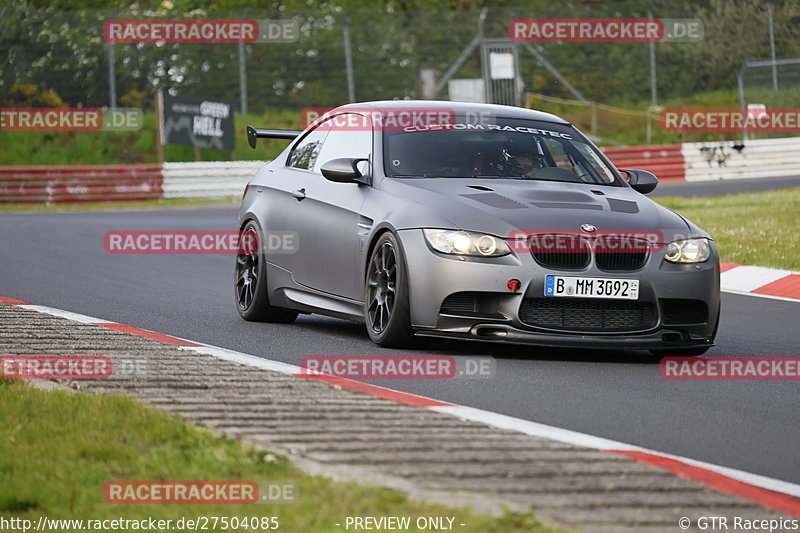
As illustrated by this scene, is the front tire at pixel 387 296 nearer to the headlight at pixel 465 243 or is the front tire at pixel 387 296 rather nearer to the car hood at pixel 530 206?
the headlight at pixel 465 243

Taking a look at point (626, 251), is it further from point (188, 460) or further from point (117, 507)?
point (117, 507)

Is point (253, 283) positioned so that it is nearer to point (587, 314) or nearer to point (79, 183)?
point (587, 314)

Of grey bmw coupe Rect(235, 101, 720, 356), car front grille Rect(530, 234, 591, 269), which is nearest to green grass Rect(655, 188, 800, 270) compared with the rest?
grey bmw coupe Rect(235, 101, 720, 356)

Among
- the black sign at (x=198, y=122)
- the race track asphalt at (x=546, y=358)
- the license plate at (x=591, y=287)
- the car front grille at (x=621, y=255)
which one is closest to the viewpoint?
the race track asphalt at (x=546, y=358)

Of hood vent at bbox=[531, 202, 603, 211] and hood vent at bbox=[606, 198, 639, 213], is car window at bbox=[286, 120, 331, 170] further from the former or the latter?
hood vent at bbox=[606, 198, 639, 213]

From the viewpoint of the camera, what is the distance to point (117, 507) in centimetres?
476

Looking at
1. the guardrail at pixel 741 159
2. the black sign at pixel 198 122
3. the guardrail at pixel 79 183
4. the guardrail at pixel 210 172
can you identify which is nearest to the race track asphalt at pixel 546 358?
the guardrail at pixel 210 172

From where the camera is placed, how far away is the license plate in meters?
8.67

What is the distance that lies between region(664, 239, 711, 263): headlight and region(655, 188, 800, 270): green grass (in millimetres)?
6288

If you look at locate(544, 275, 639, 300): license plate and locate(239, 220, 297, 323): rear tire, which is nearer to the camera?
locate(544, 275, 639, 300): license plate

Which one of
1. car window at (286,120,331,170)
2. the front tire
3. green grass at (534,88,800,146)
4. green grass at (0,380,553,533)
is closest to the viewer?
green grass at (0,380,553,533)

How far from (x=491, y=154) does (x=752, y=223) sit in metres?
10.0

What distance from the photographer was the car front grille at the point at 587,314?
8727 mm

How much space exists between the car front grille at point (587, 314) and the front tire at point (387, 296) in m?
0.69
